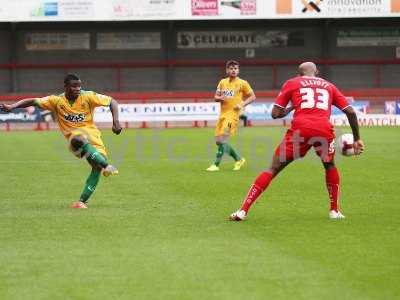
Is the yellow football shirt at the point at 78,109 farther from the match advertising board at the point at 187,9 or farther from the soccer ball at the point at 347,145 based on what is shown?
the match advertising board at the point at 187,9

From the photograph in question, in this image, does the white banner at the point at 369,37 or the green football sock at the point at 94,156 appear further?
the white banner at the point at 369,37

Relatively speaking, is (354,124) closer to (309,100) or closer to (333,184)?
(309,100)

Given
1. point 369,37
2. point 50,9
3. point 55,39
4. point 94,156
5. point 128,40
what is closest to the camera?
point 94,156

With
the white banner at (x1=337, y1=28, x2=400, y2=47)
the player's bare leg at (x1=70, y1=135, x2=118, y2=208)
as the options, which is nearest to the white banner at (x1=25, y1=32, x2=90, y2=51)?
the white banner at (x1=337, y1=28, x2=400, y2=47)

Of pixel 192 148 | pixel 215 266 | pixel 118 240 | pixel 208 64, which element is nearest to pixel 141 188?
pixel 118 240

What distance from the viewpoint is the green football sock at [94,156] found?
12875 mm

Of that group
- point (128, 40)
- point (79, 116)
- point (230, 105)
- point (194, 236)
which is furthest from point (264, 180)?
point (128, 40)

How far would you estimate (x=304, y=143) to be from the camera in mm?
11625

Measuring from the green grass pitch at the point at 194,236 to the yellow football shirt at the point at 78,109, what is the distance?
40.5 inches

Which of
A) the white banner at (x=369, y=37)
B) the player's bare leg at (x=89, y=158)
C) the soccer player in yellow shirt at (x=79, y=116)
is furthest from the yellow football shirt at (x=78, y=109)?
the white banner at (x=369, y=37)

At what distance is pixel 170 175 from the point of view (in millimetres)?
18266

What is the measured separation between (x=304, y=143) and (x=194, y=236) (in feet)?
6.24

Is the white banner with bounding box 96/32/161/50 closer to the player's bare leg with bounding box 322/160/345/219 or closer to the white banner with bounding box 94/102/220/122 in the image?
the white banner with bounding box 94/102/220/122

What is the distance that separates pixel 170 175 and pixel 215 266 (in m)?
9.49
